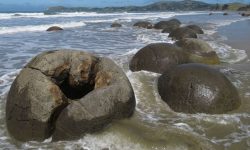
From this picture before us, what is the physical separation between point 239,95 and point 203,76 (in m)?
0.90

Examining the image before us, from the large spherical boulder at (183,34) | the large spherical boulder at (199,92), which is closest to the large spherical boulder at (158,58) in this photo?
the large spherical boulder at (199,92)

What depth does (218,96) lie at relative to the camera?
21.8 feet

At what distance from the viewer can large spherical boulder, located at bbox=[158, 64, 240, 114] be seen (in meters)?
6.58

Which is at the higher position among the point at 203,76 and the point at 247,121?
the point at 203,76

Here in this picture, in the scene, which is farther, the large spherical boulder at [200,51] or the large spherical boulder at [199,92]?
the large spherical boulder at [200,51]

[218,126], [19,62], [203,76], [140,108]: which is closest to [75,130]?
[140,108]

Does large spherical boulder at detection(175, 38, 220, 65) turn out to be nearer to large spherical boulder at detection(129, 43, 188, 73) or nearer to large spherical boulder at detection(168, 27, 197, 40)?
large spherical boulder at detection(129, 43, 188, 73)

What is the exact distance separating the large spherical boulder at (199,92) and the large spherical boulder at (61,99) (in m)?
1.06

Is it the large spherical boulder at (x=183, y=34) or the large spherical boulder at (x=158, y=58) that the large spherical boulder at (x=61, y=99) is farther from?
the large spherical boulder at (x=183, y=34)

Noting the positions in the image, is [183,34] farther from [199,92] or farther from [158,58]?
[199,92]

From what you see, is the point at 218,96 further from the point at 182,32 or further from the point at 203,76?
the point at 182,32

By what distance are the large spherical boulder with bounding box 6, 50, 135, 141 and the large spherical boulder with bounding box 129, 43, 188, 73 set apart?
2998mm

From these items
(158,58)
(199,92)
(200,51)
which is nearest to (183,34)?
(200,51)

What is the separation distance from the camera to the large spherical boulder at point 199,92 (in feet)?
21.6
